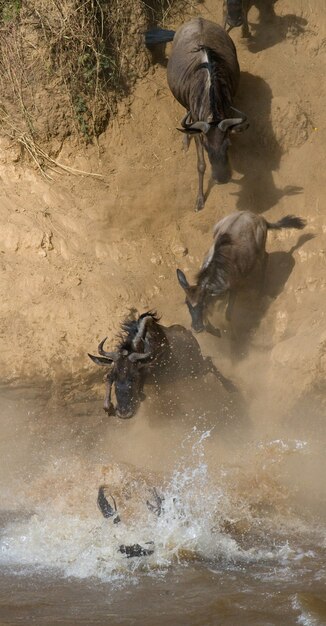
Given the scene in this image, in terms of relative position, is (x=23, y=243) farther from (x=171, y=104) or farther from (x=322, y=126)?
(x=322, y=126)

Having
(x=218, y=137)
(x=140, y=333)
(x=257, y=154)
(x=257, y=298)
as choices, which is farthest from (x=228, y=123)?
(x=140, y=333)

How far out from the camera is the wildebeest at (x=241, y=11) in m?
12.6

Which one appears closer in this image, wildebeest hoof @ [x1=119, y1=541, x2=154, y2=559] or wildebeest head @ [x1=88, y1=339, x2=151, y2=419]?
wildebeest hoof @ [x1=119, y1=541, x2=154, y2=559]

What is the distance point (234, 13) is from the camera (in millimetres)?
12625

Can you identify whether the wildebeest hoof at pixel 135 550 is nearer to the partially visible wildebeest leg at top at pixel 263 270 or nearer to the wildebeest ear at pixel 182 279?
the wildebeest ear at pixel 182 279

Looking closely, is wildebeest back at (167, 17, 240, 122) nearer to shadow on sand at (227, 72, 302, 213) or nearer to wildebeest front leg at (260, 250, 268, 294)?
shadow on sand at (227, 72, 302, 213)

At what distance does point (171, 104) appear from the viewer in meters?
12.6

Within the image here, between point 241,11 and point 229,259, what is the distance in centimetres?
431

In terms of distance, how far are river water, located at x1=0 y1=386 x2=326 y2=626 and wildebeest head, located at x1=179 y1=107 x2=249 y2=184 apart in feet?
11.2

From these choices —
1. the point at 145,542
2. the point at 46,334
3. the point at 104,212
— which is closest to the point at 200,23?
the point at 104,212

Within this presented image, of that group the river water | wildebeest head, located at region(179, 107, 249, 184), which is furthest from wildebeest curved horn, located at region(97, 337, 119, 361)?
wildebeest head, located at region(179, 107, 249, 184)

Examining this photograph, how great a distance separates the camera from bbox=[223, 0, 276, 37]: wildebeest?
12.6m

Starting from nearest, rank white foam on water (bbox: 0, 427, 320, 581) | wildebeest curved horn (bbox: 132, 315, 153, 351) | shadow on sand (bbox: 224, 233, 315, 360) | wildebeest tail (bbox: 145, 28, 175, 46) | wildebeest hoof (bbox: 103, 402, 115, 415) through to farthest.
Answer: white foam on water (bbox: 0, 427, 320, 581) < wildebeest hoof (bbox: 103, 402, 115, 415) < wildebeest curved horn (bbox: 132, 315, 153, 351) < shadow on sand (bbox: 224, 233, 315, 360) < wildebeest tail (bbox: 145, 28, 175, 46)

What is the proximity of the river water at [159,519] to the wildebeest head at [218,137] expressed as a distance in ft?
11.2
